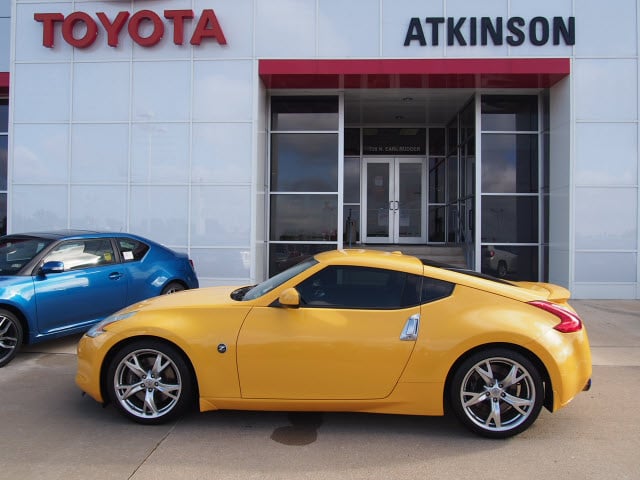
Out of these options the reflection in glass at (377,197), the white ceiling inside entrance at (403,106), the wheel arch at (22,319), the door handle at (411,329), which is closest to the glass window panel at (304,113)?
the white ceiling inside entrance at (403,106)

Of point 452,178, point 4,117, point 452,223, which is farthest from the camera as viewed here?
point 452,178

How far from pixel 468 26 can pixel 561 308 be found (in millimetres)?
8393

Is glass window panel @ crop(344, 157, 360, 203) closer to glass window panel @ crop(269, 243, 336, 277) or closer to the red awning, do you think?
glass window panel @ crop(269, 243, 336, 277)

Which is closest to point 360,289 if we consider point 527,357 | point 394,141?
point 527,357

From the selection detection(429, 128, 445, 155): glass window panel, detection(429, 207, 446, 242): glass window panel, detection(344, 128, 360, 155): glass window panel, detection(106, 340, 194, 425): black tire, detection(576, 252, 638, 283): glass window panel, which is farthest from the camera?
detection(344, 128, 360, 155): glass window panel

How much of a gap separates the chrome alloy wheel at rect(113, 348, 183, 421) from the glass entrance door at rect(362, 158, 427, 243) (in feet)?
37.6

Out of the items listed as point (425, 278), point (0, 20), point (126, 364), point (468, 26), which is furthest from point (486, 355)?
point (0, 20)

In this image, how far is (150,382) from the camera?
12.8 ft

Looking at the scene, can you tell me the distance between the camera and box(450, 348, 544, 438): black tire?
3.70 meters

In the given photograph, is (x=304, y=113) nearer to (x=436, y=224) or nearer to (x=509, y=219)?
(x=509, y=219)

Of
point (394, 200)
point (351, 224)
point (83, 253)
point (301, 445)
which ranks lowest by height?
point (301, 445)

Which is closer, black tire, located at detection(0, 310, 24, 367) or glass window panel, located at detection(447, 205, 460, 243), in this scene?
black tire, located at detection(0, 310, 24, 367)

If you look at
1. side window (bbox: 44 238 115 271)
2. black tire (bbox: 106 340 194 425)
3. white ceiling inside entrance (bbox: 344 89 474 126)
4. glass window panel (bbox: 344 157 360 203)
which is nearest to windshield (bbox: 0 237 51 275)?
side window (bbox: 44 238 115 271)

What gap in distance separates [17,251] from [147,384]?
11.2 ft
